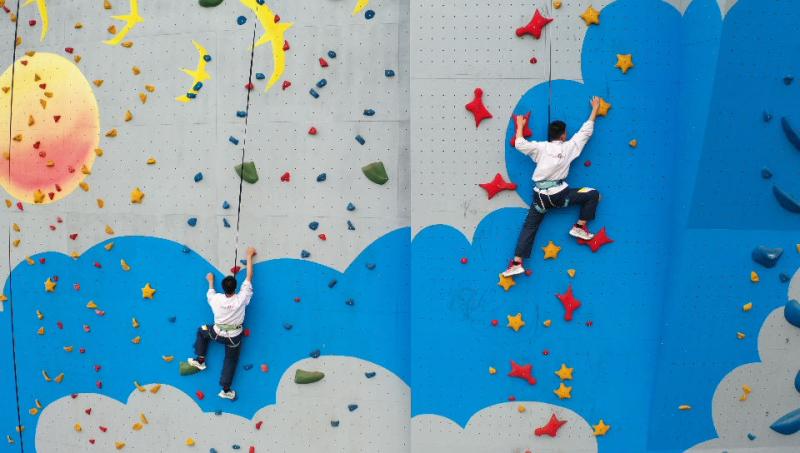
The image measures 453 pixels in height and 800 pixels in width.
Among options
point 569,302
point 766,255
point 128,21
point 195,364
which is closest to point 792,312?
point 766,255

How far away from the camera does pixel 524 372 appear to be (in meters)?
3.99

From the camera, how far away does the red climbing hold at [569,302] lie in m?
3.95

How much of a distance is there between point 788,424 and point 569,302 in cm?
179

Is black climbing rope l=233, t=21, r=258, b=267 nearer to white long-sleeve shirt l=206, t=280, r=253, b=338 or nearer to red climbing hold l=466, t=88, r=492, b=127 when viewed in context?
white long-sleeve shirt l=206, t=280, r=253, b=338

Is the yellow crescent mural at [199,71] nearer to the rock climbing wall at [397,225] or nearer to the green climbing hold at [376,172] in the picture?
the rock climbing wall at [397,225]

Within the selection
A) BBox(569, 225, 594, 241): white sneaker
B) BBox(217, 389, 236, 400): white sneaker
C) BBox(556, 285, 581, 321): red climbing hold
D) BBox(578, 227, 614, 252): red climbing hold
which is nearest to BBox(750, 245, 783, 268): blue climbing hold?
BBox(578, 227, 614, 252): red climbing hold

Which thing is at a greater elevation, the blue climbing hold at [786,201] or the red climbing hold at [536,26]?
the red climbing hold at [536,26]

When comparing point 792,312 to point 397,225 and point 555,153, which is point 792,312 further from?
point 397,225

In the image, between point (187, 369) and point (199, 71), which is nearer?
point (199, 71)

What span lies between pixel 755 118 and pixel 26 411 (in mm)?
6269

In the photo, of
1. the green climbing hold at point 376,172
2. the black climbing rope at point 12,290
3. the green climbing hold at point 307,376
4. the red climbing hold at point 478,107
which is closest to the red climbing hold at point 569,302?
the red climbing hold at point 478,107

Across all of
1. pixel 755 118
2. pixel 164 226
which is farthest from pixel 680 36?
pixel 164 226

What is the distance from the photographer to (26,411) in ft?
15.7

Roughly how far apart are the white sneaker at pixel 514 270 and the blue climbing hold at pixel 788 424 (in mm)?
2147
